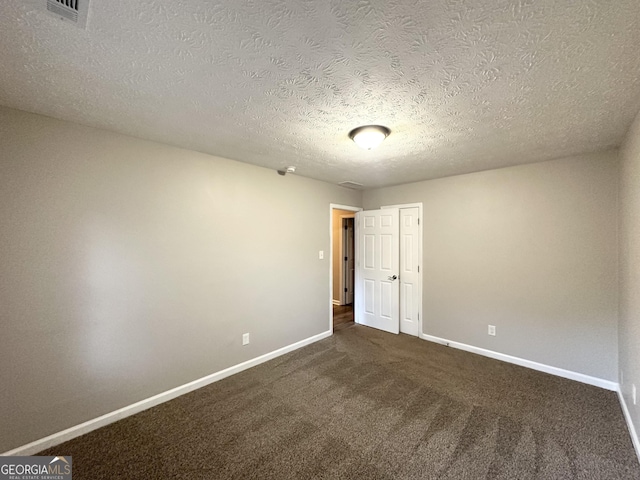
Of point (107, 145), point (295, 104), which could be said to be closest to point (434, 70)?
point (295, 104)

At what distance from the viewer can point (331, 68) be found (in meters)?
1.37

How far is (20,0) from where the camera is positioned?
98 centimetres

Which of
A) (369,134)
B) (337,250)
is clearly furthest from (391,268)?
(369,134)

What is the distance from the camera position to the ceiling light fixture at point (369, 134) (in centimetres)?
206

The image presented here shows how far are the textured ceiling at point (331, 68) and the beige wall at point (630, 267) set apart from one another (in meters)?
0.24

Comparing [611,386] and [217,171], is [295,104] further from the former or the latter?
[611,386]

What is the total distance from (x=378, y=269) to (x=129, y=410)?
11.8 feet

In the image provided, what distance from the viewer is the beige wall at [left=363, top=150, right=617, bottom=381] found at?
2.67 metres

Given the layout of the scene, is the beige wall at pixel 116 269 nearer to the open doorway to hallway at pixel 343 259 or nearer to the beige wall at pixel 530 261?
the beige wall at pixel 530 261

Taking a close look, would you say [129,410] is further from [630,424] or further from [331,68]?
[630,424]

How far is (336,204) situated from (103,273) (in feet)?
10.1

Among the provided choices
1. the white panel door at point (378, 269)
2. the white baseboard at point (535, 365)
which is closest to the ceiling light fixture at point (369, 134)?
the white panel door at point (378, 269)

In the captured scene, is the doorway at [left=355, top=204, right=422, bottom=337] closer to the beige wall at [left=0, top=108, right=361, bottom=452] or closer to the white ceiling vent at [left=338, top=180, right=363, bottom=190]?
the white ceiling vent at [left=338, top=180, right=363, bottom=190]

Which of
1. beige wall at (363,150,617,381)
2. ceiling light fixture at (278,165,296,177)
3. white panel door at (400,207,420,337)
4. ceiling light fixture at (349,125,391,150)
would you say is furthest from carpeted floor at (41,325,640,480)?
ceiling light fixture at (278,165,296,177)
